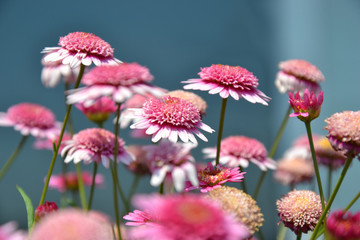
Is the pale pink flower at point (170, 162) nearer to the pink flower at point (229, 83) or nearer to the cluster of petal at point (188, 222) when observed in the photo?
the cluster of petal at point (188, 222)

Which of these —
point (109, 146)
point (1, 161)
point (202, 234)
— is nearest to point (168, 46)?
point (1, 161)

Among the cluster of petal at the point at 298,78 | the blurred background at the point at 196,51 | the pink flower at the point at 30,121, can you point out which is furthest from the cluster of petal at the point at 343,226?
the blurred background at the point at 196,51

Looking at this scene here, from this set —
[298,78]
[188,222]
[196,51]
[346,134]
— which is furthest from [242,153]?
[196,51]

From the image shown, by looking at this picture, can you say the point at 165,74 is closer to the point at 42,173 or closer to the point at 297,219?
the point at 42,173

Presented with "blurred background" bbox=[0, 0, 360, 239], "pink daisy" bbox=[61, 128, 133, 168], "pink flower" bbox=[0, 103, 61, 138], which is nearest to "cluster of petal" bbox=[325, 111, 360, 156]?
"pink daisy" bbox=[61, 128, 133, 168]

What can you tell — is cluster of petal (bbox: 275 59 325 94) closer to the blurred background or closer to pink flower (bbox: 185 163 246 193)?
pink flower (bbox: 185 163 246 193)

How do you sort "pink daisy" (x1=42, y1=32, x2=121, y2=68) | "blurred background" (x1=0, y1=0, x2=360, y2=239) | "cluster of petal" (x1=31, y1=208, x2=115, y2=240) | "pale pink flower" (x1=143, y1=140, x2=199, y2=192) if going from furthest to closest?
"blurred background" (x1=0, y1=0, x2=360, y2=239), "pink daisy" (x1=42, y1=32, x2=121, y2=68), "pale pink flower" (x1=143, y1=140, x2=199, y2=192), "cluster of petal" (x1=31, y1=208, x2=115, y2=240)
